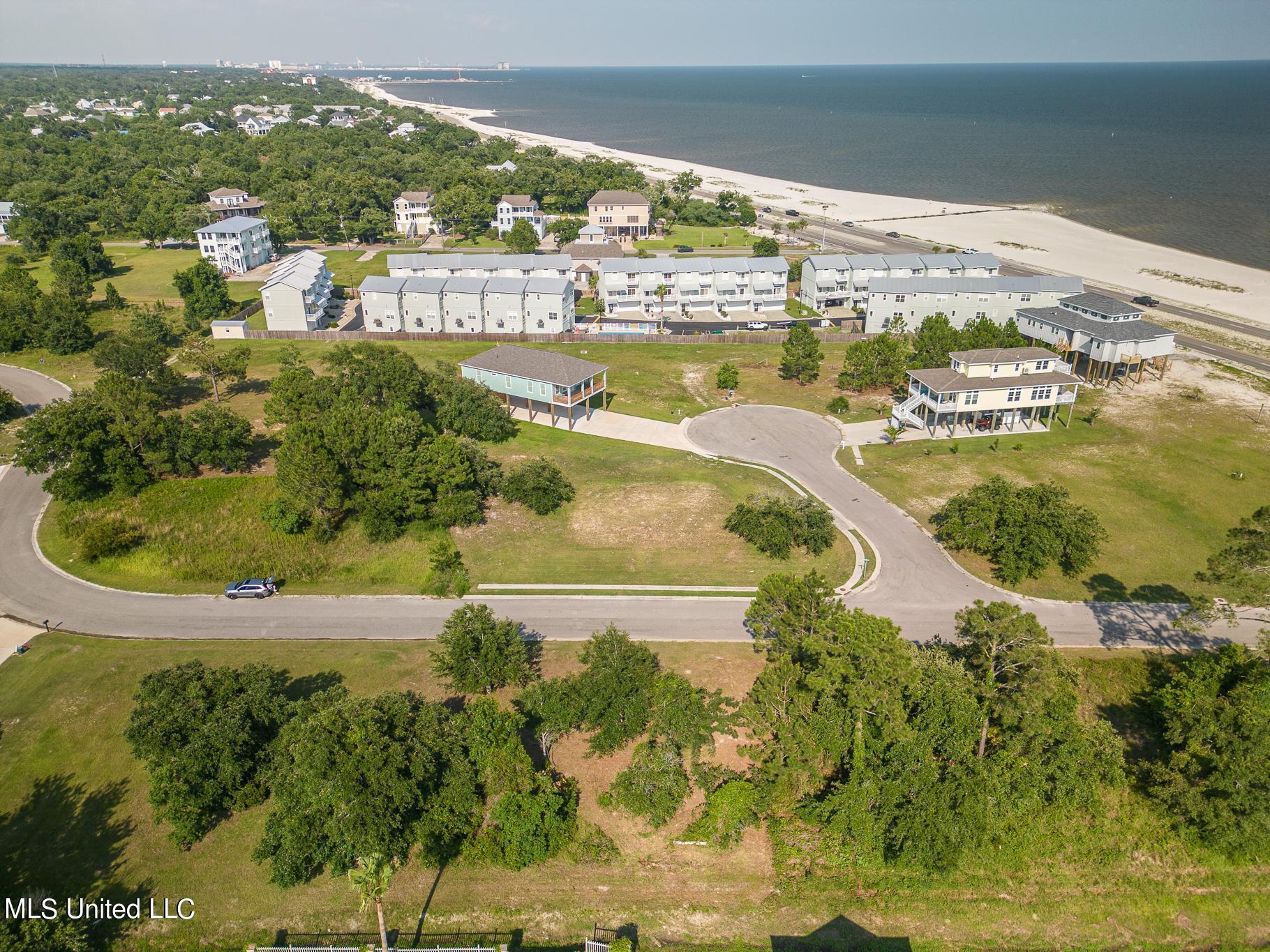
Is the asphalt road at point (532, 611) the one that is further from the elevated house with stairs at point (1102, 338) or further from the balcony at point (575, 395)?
the elevated house with stairs at point (1102, 338)

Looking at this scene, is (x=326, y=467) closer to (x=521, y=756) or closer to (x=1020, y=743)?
(x=521, y=756)

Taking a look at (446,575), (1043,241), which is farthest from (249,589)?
(1043,241)

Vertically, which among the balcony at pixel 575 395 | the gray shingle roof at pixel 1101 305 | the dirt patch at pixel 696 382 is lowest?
the dirt patch at pixel 696 382

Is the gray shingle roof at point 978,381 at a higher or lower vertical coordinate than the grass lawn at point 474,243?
higher

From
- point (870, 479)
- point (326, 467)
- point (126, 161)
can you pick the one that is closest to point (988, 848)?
point (870, 479)

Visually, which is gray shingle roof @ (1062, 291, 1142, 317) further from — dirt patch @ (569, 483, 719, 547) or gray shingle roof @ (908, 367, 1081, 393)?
dirt patch @ (569, 483, 719, 547)

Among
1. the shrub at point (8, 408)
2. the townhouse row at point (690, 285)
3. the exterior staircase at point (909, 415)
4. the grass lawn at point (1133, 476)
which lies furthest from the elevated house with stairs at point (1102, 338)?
the shrub at point (8, 408)

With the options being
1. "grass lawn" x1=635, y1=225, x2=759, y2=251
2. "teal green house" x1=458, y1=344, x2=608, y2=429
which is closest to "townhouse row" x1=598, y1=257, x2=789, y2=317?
"teal green house" x1=458, y1=344, x2=608, y2=429

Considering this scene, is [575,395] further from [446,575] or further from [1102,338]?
[1102,338]
